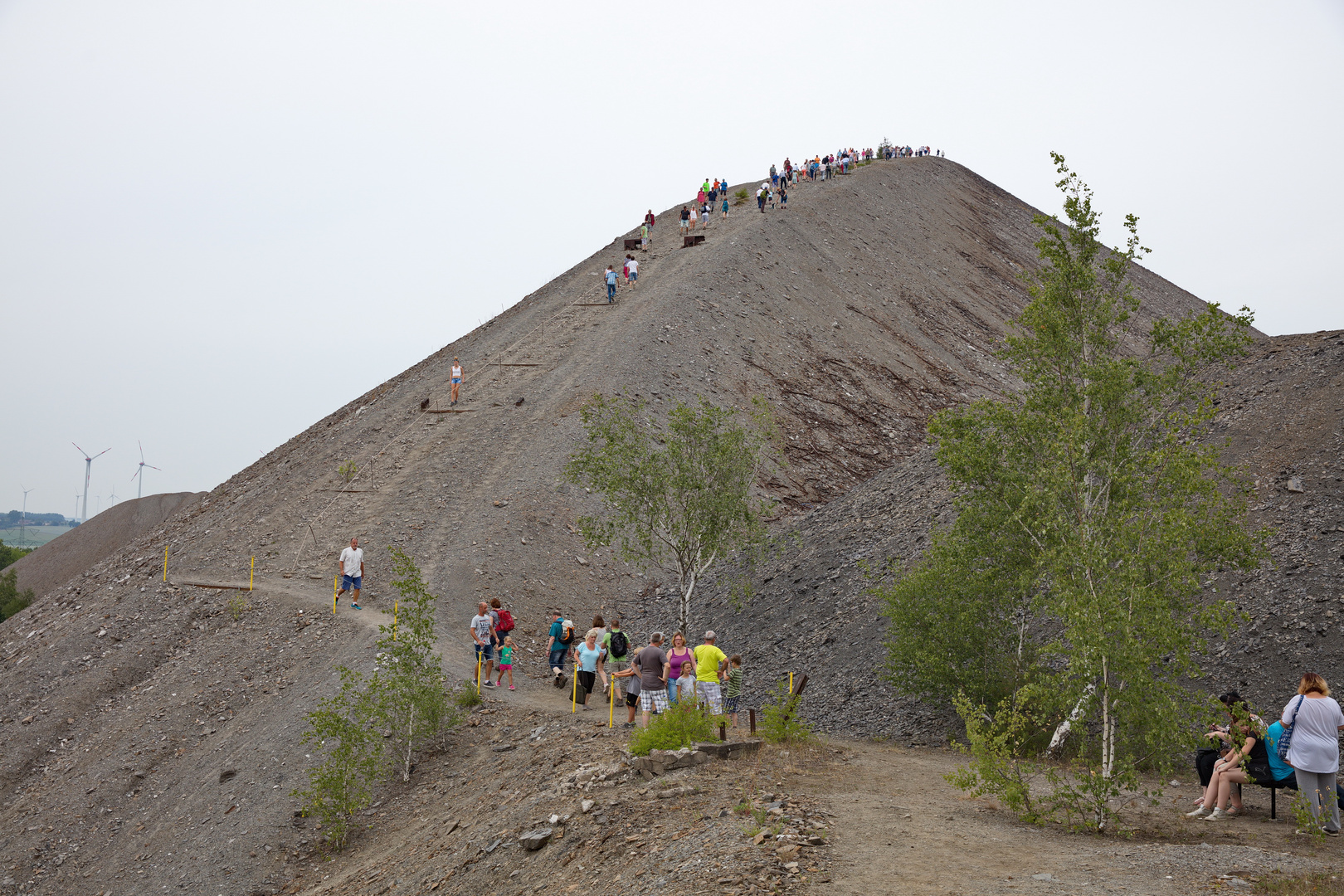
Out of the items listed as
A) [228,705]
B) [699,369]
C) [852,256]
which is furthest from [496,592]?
[852,256]

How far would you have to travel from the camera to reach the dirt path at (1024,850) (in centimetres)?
759

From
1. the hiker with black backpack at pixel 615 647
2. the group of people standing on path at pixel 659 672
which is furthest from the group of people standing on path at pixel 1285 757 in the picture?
the hiker with black backpack at pixel 615 647

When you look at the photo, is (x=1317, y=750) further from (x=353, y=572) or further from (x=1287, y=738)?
(x=353, y=572)

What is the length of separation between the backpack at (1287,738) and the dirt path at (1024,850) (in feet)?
2.54

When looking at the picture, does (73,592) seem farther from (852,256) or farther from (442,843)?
(852,256)

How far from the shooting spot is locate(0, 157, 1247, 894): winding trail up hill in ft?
55.4

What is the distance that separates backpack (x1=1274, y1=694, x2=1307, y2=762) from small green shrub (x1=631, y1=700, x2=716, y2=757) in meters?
6.45

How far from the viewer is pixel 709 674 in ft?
44.9

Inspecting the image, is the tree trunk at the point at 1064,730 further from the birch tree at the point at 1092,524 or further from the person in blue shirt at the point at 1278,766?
the person in blue shirt at the point at 1278,766

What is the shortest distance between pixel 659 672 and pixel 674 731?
6.42ft

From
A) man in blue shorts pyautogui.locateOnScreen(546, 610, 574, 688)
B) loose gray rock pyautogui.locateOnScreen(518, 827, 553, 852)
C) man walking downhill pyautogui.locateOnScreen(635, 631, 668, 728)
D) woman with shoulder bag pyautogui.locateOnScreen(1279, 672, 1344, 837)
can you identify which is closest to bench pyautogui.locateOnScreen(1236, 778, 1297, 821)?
woman with shoulder bag pyautogui.locateOnScreen(1279, 672, 1344, 837)

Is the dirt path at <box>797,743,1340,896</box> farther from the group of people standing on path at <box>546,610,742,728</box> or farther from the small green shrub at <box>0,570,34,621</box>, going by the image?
the small green shrub at <box>0,570,34,621</box>

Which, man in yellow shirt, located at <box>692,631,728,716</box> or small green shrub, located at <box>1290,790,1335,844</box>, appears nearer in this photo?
small green shrub, located at <box>1290,790,1335,844</box>

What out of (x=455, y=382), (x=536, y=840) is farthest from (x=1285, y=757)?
(x=455, y=382)
